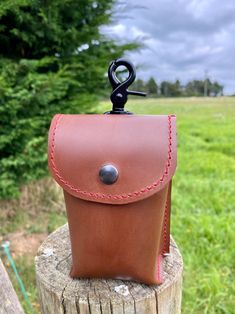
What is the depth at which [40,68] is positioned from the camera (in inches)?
104

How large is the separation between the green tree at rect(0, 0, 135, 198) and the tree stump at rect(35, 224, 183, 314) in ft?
4.83

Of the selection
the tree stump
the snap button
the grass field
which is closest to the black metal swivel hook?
the snap button

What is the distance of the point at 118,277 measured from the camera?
95 centimetres

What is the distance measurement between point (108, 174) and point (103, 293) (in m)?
0.36

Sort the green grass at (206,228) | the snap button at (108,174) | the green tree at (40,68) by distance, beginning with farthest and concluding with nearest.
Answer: the green tree at (40,68)
the green grass at (206,228)
the snap button at (108,174)

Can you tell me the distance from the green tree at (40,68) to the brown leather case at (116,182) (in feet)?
4.78

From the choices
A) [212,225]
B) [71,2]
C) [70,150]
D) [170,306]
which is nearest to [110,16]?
[71,2]

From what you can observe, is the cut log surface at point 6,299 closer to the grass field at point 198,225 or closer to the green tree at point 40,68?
the grass field at point 198,225

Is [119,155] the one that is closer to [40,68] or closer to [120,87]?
[120,87]

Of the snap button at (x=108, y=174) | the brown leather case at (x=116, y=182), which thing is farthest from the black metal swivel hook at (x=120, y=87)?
the snap button at (x=108, y=174)

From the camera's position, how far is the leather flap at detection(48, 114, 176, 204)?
0.82 meters

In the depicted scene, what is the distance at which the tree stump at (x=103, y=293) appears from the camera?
35.1 inches

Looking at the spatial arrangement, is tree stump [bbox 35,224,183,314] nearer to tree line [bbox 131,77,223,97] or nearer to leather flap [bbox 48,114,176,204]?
leather flap [bbox 48,114,176,204]

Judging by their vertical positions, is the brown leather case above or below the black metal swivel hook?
below
